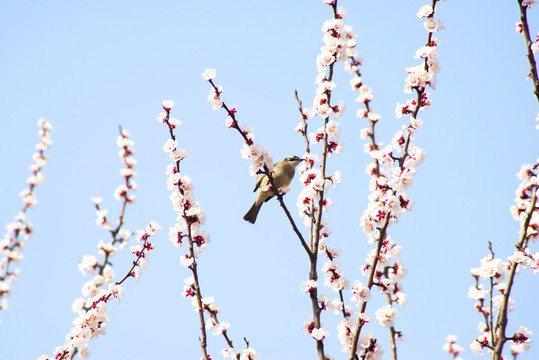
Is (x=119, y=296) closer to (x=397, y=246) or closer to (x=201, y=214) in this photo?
(x=201, y=214)

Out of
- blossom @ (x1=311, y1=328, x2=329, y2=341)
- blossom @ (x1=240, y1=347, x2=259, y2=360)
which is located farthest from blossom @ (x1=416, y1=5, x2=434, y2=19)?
blossom @ (x1=240, y1=347, x2=259, y2=360)

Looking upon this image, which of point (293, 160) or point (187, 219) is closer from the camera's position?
point (187, 219)

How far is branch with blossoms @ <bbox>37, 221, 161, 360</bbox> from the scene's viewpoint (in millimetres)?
4793

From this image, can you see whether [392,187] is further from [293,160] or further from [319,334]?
[293,160]

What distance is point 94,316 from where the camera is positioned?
480cm

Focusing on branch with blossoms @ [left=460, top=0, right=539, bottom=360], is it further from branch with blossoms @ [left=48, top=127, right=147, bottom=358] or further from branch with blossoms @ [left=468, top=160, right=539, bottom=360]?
branch with blossoms @ [left=48, top=127, right=147, bottom=358]

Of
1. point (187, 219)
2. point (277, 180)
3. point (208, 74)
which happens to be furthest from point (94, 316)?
point (277, 180)

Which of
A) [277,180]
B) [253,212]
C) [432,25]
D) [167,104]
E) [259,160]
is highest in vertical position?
[277,180]

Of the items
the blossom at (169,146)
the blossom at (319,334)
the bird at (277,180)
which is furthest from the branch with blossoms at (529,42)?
the bird at (277,180)

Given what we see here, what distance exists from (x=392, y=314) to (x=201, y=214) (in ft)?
6.03

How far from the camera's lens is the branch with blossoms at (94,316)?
479 centimetres

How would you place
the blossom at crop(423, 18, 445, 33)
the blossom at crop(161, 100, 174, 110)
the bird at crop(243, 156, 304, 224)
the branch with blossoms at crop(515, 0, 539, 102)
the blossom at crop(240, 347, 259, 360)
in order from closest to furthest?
the branch with blossoms at crop(515, 0, 539, 102), the blossom at crop(240, 347, 259, 360), the blossom at crop(161, 100, 174, 110), the blossom at crop(423, 18, 445, 33), the bird at crop(243, 156, 304, 224)

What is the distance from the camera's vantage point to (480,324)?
5.77 metres

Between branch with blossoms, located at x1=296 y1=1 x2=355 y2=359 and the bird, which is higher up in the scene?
the bird
